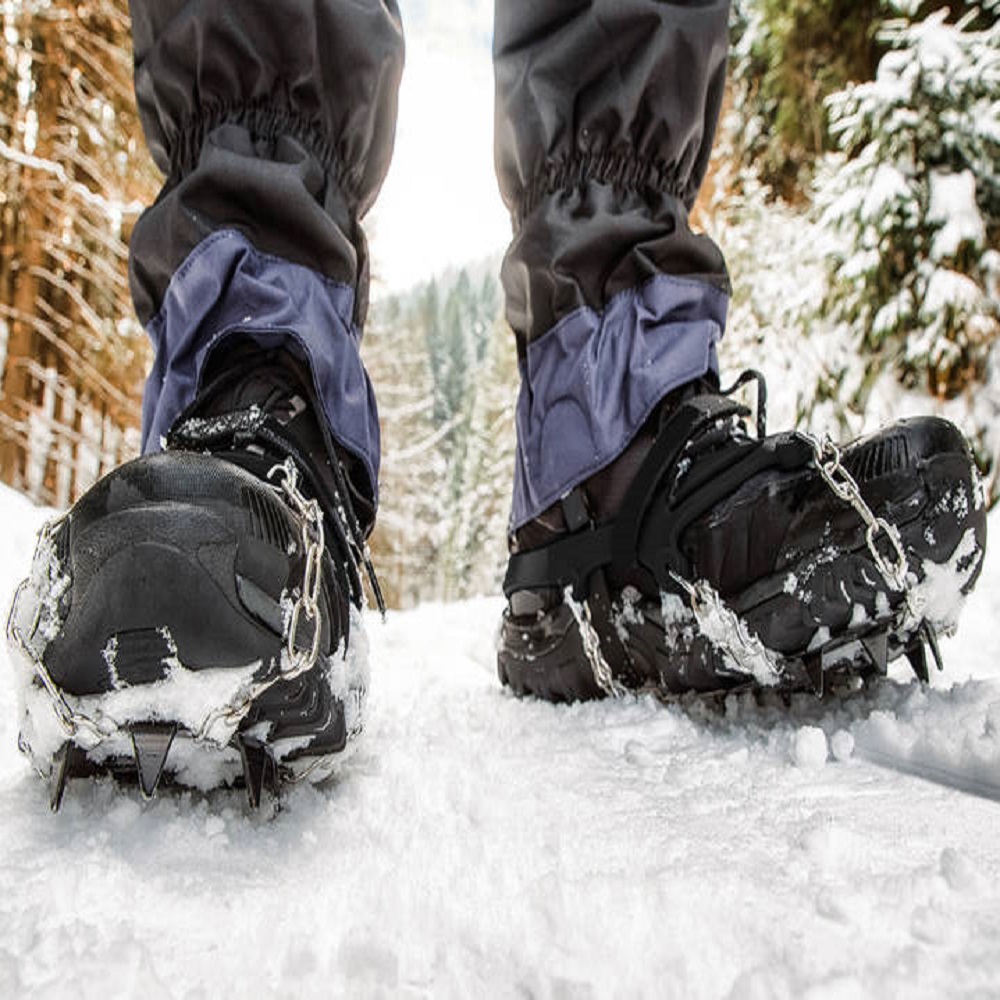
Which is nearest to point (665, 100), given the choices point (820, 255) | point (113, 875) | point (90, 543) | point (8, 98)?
point (90, 543)

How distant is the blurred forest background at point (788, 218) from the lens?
3.02 meters

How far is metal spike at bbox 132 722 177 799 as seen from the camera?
0.40 m

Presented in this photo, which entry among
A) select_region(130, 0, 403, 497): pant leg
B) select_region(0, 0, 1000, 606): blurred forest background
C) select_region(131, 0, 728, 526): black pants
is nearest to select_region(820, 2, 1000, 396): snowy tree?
select_region(0, 0, 1000, 606): blurred forest background

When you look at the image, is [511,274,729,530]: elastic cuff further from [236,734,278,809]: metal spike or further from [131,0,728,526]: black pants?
[236,734,278,809]: metal spike

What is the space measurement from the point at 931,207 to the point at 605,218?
2800 millimetres

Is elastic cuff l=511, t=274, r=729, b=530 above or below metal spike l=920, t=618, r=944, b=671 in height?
above

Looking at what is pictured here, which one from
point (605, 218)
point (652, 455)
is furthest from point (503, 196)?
point (652, 455)

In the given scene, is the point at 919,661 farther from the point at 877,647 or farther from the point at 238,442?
the point at 238,442

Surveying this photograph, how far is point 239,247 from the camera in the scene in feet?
2.31

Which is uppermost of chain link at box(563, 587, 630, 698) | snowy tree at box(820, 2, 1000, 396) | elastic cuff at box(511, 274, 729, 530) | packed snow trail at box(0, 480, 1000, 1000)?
snowy tree at box(820, 2, 1000, 396)

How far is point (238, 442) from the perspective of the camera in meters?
0.58

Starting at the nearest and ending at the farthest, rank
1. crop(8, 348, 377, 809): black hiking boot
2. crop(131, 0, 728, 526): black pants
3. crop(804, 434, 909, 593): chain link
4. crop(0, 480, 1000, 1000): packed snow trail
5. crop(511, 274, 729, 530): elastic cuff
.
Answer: crop(0, 480, 1000, 1000): packed snow trail → crop(8, 348, 377, 809): black hiking boot → crop(804, 434, 909, 593): chain link → crop(131, 0, 728, 526): black pants → crop(511, 274, 729, 530): elastic cuff

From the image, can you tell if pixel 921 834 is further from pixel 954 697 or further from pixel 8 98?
pixel 8 98

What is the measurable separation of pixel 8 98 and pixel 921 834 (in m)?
6.57
